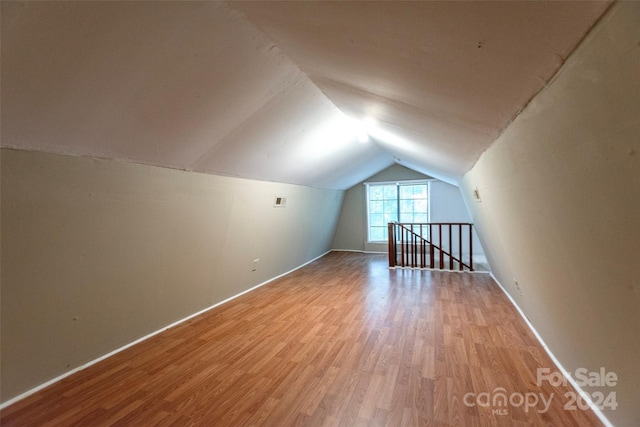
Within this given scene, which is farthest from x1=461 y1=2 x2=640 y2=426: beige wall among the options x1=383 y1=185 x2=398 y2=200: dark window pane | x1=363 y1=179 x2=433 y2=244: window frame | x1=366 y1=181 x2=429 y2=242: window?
x1=383 y1=185 x2=398 y2=200: dark window pane

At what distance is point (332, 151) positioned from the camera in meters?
4.04

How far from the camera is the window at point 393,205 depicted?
7199mm

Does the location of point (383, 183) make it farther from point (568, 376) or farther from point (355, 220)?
point (568, 376)

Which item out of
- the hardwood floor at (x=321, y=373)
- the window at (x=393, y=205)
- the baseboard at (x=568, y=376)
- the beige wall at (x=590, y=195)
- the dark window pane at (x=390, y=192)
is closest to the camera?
the beige wall at (x=590, y=195)

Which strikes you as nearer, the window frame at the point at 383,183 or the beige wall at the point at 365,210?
the beige wall at the point at 365,210

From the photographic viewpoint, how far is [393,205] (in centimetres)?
751

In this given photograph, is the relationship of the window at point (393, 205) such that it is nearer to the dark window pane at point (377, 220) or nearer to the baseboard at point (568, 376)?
the dark window pane at point (377, 220)

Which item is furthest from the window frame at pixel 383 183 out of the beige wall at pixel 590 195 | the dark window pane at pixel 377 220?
the beige wall at pixel 590 195

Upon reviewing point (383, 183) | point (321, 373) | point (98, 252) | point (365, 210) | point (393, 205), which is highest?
point (383, 183)

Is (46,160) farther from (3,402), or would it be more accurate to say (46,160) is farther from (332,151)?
(332,151)

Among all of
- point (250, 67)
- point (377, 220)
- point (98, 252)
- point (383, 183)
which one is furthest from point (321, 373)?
point (383, 183)

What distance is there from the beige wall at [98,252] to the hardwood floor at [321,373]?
27 centimetres

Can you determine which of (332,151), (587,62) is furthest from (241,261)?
(587,62)

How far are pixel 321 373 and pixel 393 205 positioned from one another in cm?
583
